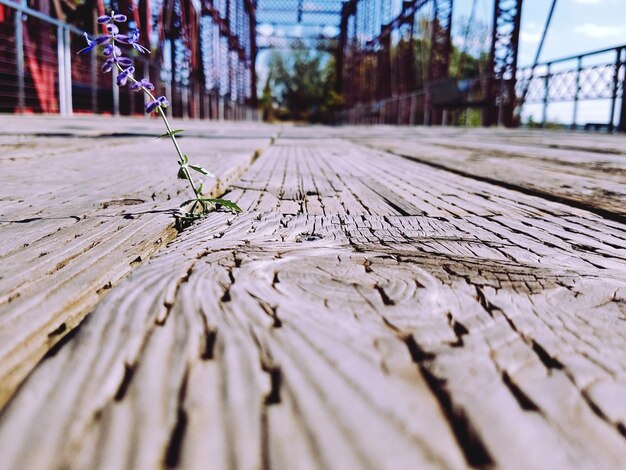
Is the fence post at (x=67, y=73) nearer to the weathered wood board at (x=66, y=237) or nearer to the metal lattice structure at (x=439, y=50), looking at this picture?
the weathered wood board at (x=66, y=237)

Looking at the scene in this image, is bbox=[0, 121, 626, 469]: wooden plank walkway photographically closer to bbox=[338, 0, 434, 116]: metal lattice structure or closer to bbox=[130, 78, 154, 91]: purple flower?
bbox=[130, 78, 154, 91]: purple flower

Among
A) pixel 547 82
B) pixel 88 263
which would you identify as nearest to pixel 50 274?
pixel 88 263

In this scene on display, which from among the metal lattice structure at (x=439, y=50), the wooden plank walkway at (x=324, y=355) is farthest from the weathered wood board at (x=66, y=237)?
the metal lattice structure at (x=439, y=50)

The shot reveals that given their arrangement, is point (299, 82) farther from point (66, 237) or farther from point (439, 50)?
point (66, 237)

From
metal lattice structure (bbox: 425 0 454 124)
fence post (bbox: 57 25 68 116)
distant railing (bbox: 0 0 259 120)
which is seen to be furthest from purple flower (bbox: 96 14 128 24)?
metal lattice structure (bbox: 425 0 454 124)

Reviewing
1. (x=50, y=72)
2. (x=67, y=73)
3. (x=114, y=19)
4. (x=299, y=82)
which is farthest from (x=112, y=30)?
(x=299, y=82)

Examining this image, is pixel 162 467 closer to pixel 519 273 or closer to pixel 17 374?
pixel 17 374
